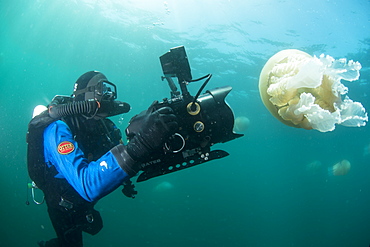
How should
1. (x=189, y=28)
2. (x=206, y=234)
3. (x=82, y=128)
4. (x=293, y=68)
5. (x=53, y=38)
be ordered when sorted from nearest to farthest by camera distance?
(x=293, y=68)
(x=82, y=128)
(x=189, y=28)
(x=206, y=234)
(x=53, y=38)

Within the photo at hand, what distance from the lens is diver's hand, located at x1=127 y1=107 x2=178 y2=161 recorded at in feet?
6.25

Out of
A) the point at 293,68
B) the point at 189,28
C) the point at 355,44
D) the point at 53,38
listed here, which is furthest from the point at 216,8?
the point at 53,38

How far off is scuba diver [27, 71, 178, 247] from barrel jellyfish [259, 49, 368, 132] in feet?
4.25

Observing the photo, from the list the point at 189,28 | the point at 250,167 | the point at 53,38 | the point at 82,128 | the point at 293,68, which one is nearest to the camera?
the point at 293,68

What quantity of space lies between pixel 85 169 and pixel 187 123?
1.28 metres

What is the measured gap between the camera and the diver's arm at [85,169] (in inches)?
85.7

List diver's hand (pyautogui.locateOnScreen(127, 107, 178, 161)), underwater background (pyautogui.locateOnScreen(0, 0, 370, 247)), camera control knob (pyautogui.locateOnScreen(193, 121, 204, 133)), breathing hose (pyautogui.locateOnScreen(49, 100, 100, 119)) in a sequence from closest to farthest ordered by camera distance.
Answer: diver's hand (pyautogui.locateOnScreen(127, 107, 178, 161))
camera control knob (pyautogui.locateOnScreen(193, 121, 204, 133))
breathing hose (pyautogui.locateOnScreen(49, 100, 100, 119))
underwater background (pyautogui.locateOnScreen(0, 0, 370, 247))

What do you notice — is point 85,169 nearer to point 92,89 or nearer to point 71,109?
point 71,109

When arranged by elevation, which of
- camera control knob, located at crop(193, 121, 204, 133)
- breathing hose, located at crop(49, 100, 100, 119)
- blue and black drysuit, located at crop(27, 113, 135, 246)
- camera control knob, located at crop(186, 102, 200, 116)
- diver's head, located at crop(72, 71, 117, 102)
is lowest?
blue and black drysuit, located at crop(27, 113, 135, 246)

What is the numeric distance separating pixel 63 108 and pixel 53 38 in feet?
102

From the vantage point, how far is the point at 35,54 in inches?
1233

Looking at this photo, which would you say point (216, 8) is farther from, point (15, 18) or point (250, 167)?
point (250, 167)

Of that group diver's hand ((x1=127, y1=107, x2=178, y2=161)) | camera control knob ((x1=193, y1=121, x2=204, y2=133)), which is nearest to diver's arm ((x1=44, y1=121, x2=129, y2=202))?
diver's hand ((x1=127, y1=107, x2=178, y2=161))

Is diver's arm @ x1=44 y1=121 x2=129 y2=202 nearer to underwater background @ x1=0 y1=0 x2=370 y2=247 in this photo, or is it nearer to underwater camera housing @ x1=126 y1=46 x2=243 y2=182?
underwater camera housing @ x1=126 y1=46 x2=243 y2=182
